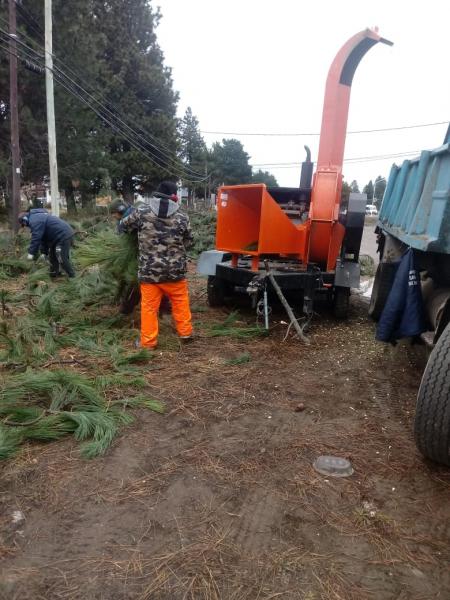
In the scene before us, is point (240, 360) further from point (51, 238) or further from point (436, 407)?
point (51, 238)

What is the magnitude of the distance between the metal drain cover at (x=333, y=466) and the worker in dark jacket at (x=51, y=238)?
6586mm

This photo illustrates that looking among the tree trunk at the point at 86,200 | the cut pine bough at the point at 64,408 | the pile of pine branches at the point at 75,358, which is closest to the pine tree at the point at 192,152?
the tree trunk at the point at 86,200

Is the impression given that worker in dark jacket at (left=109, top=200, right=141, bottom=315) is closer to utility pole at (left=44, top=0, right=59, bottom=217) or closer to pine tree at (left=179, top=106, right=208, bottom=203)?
utility pole at (left=44, top=0, right=59, bottom=217)

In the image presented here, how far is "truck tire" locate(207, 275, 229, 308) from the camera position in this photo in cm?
695

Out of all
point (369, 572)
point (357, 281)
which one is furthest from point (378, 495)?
point (357, 281)

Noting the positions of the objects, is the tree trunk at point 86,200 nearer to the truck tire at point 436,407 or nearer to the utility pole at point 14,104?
the utility pole at point 14,104

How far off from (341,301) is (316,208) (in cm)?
141

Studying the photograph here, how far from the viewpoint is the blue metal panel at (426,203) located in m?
3.03

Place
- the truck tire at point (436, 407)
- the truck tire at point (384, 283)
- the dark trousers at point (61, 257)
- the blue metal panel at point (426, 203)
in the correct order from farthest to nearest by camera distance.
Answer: the dark trousers at point (61, 257), the truck tire at point (384, 283), the blue metal panel at point (426, 203), the truck tire at point (436, 407)

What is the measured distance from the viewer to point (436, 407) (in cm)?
264

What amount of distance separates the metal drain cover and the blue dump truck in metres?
0.45

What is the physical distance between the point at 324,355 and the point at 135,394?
223cm

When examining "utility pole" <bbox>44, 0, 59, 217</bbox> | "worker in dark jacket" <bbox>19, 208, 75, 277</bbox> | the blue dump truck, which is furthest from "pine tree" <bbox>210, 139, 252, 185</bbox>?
the blue dump truck

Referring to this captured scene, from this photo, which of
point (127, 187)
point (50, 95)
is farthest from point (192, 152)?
point (50, 95)
